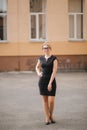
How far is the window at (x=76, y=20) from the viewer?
2759 centimetres

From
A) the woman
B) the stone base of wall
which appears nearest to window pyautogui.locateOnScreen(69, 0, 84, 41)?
the stone base of wall

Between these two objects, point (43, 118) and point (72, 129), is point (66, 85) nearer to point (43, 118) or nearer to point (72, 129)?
point (43, 118)

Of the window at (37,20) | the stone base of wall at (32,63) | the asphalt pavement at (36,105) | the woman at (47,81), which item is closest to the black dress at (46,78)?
the woman at (47,81)

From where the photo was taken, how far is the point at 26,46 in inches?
1065

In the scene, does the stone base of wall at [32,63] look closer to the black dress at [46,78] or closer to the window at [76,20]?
the window at [76,20]

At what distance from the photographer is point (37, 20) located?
89.6ft

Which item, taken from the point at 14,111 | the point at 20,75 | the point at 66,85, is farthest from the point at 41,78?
the point at 20,75

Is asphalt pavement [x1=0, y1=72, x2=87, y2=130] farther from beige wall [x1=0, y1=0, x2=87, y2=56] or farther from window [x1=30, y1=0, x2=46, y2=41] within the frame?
window [x1=30, y1=0, x2=46, y2=41]

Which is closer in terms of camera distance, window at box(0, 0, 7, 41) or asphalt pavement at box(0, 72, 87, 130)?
asphalt pavement at box(0, 72, 87, 130)

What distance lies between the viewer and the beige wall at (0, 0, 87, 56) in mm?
26859

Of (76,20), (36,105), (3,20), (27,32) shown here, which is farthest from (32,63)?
(36,105)

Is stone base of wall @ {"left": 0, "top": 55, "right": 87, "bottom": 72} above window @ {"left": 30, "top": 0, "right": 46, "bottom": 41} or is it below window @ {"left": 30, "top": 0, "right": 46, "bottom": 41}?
below

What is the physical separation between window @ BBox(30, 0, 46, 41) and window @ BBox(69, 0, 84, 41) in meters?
1.47

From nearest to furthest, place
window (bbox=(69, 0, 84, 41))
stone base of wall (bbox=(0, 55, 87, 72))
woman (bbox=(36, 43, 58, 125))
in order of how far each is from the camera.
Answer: woman (bbox=(36, 43, 58, 125)) → stone base of wall (bbox=(0, 55, 87, 72)) → window (bbox=(69, 0, 84, 41))
